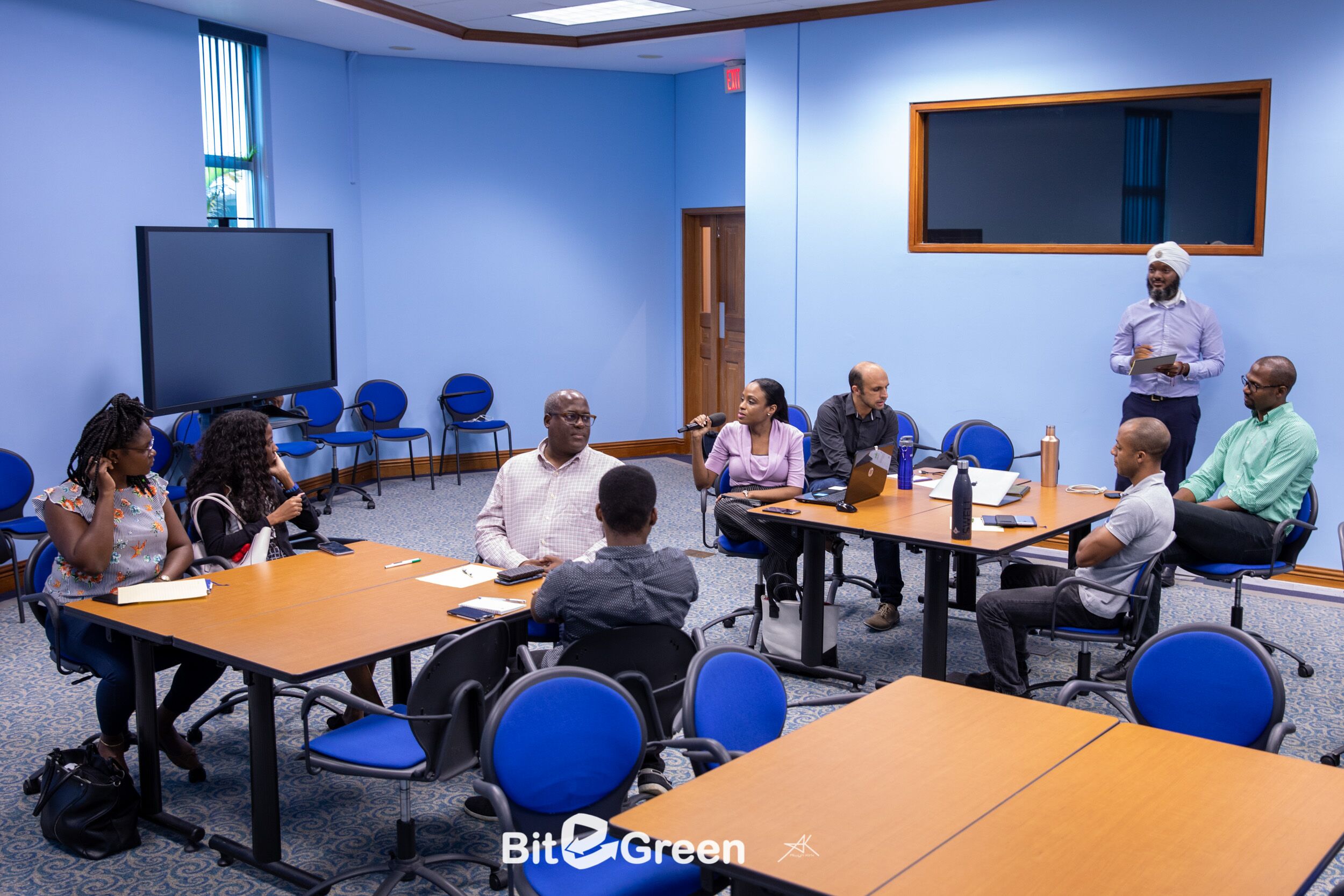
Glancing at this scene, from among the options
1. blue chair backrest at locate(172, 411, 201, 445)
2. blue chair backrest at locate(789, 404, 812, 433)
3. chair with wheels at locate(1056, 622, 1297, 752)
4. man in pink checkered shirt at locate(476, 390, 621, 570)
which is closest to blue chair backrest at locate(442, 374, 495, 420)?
blue chair backrest at locate(172, 411, 201, 445)

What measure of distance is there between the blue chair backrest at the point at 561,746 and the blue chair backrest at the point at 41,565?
2.29m

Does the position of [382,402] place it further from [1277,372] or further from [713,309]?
[1277,372]

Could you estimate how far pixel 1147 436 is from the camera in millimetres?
4426

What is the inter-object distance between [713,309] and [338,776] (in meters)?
7.13

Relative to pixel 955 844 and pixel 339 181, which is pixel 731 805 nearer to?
pixel 955 844

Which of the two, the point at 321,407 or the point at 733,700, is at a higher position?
the point at 321,407

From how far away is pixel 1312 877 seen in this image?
217 centimetres

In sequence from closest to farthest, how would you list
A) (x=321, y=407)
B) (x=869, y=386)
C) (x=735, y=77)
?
(x=869, y=386)
(x=321, y=407)
(x=735, y=77)

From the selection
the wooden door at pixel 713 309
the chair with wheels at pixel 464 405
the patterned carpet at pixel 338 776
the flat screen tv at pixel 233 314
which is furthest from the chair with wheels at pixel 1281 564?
the chair with wheels at pixel 464 405

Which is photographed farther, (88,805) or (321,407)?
(321,407)

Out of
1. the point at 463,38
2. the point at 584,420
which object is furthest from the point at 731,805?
the point at 463,38

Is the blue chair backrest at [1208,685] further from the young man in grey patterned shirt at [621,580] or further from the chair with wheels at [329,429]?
the chair with wheels at [329,429]

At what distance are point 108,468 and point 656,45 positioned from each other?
6312 millimetres

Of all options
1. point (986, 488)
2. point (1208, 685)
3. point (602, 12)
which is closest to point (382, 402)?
point (602, 12)
